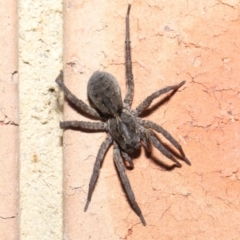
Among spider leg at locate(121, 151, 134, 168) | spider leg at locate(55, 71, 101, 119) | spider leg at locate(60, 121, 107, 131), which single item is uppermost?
spider leg at locate(55, 71, 101, 119)

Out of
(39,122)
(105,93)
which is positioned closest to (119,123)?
(105,93)

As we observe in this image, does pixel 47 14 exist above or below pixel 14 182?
above

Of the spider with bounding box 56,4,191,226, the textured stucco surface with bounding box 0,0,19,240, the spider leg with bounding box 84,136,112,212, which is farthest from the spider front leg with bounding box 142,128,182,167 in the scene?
the textured stucco surface with bounding box 0,0,19,240

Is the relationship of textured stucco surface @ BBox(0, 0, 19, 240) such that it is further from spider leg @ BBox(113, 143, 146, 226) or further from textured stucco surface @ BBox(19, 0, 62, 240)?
spider leg @ BBox(113, 143, 146, 226)

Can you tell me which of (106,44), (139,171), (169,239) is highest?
(106,44)

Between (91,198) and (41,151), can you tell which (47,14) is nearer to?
(41,151)

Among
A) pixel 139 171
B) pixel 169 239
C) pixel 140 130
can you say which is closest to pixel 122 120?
pixel 140 130
